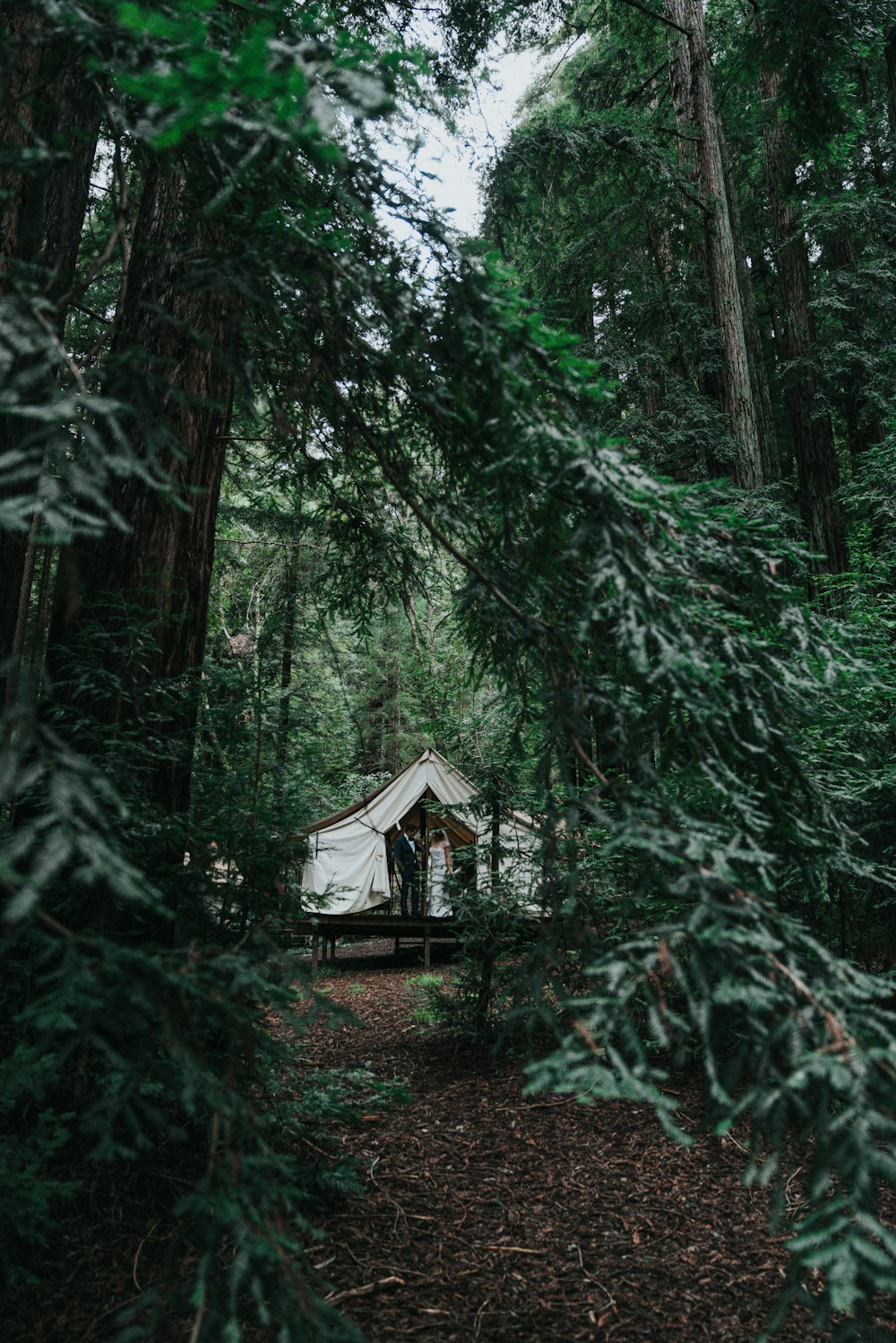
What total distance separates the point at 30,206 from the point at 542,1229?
376 centimetres

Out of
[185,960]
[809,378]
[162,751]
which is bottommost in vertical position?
[185,960]

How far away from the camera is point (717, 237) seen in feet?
24.2

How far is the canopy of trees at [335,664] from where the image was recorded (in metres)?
1.38

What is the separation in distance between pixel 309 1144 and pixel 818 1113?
269 cm

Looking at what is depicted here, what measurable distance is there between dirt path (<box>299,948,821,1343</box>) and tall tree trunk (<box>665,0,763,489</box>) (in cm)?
524

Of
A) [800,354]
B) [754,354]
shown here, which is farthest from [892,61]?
[754,354]

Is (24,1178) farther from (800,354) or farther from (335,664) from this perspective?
(800,354)

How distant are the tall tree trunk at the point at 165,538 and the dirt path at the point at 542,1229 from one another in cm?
183

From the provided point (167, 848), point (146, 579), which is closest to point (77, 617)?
point (146, 579)

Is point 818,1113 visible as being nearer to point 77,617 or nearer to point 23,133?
point 77,617

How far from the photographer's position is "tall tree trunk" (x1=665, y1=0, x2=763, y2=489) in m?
7.05

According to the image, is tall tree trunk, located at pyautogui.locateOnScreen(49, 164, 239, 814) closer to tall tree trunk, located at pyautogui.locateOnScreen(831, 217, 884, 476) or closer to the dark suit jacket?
the dark suit jacket

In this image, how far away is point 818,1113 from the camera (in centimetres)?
138

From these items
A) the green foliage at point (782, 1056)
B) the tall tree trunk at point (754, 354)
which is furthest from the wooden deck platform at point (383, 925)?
the green foliage at point (782, 1056)
